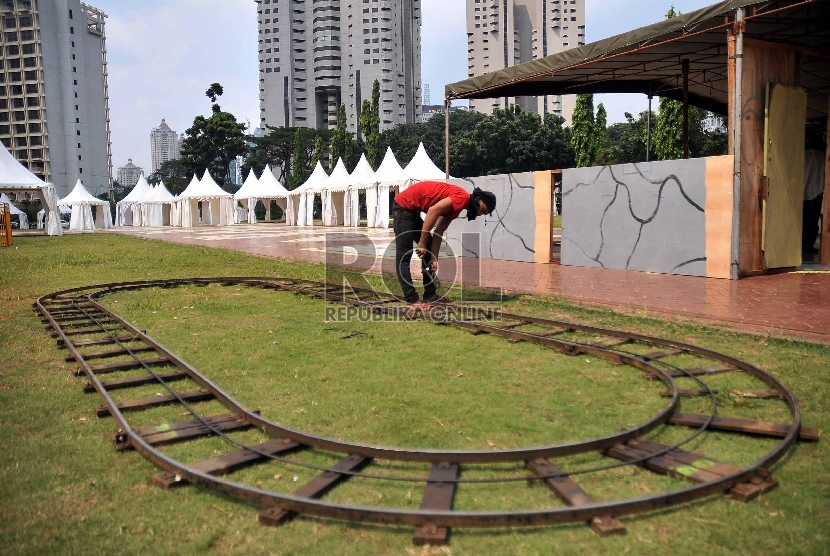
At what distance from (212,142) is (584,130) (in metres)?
45.0

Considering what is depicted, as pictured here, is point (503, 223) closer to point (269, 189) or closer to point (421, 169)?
point (421, 169)

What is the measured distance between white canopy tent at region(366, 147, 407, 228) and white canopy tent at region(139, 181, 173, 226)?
2274 centimetres

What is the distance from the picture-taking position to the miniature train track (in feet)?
7.54

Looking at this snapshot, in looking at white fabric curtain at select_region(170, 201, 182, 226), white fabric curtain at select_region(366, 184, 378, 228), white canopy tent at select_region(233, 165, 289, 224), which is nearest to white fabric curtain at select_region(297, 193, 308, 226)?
white canopy tent at select_region(233, 165, 289, 224)

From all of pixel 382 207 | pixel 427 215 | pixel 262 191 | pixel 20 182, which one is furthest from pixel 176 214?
pixel 427 215

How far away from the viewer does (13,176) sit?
26.5 m

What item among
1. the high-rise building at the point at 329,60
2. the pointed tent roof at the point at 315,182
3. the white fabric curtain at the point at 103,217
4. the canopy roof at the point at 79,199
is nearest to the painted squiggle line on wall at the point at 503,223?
the pointed tent roof at the point at 315,182

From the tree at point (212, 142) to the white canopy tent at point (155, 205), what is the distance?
18469 millimetres

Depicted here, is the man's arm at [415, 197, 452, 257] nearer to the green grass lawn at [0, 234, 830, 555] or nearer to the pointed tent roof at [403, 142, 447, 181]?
the green grass lawn at [0, 234, 830, 555]

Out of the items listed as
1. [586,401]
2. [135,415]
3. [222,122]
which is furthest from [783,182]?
[222,122]

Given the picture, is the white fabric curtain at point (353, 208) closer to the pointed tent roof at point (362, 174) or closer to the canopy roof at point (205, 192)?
the pointed tent roof at point (362, 174)

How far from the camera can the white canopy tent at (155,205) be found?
47.5m

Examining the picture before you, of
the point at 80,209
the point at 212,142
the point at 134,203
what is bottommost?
the point at 80,209

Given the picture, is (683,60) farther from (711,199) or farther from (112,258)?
(112,258)
